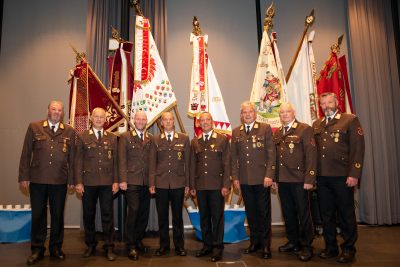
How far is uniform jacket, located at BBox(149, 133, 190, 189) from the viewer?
2.88 metres

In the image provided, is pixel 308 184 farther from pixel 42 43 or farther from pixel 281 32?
pixel 42 43

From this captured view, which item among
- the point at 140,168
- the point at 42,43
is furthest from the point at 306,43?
the point at 42,43

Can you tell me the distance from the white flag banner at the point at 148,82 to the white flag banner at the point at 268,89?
136 cm

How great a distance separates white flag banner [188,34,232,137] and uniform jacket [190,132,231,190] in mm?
971

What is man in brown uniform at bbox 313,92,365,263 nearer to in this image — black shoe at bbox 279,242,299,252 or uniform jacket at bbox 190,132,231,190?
black shoe at bbox 279,242,299,252

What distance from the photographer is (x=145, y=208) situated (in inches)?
121

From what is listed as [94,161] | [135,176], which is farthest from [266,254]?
[94,161]

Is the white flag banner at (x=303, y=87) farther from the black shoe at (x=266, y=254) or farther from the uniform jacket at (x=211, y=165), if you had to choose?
the black shoe at (x=266, y=254)

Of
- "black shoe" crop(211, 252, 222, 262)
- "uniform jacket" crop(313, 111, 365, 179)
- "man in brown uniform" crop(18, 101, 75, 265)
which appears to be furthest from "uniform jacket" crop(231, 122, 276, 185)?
"man in brown uniform" crop(18, 101, 75, 265)

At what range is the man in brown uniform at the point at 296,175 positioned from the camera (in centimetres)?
276

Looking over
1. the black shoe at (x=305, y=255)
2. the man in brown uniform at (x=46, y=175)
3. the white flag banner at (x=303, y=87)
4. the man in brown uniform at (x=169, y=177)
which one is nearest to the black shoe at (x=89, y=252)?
the man in brown uniform at (x=46, y=175)

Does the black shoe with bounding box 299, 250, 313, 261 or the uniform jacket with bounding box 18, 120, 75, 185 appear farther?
the uniform jacket with bounding box 18, 120, 75, 185

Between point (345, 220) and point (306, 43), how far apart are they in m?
2.90

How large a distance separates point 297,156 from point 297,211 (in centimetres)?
61
